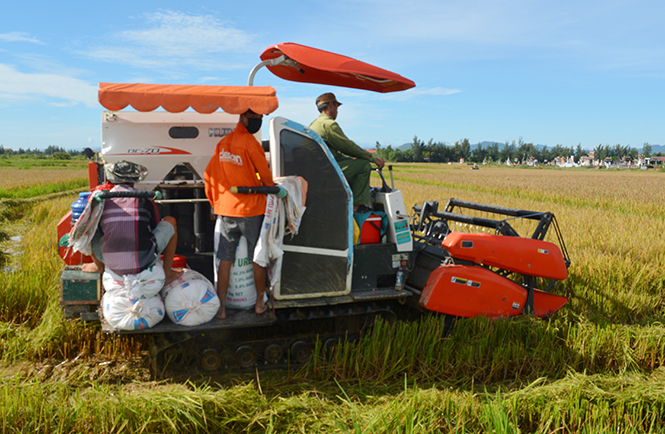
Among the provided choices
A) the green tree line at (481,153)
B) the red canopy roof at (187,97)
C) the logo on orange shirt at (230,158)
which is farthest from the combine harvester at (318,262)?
the green tree line at (481,153)

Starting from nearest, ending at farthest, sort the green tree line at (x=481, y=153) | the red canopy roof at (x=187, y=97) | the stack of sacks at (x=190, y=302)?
the red canopy roof at (x=187, y=97) < the stack of sacks at (x=190, y=302) < the green tree line at (x=481, y=153)

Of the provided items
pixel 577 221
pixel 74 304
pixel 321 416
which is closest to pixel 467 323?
pixel 321 416

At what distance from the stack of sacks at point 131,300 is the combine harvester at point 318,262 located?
0.09 m

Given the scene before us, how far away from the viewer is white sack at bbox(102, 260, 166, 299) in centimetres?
349

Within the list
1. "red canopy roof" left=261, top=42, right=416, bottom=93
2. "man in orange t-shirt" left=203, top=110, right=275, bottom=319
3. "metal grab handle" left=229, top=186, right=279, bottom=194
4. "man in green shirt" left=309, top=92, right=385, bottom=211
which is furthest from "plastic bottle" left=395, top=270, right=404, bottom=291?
"red canopy roof" left=261, top=42, right=416, bottom=93

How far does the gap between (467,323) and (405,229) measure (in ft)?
3.76

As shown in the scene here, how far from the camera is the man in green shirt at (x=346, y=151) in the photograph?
4574mm

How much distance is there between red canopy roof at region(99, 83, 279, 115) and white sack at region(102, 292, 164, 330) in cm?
151

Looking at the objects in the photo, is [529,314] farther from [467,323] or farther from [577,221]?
[577,221]

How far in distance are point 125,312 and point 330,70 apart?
269cm

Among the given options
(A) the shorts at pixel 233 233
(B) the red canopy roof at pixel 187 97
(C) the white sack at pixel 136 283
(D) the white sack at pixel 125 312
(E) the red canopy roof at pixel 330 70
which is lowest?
(D) the white sack at pixel 125 312

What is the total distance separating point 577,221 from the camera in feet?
34.9

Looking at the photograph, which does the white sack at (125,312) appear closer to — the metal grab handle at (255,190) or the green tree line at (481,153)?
the metal grab handle at (255,190)

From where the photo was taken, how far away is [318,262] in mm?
4137
